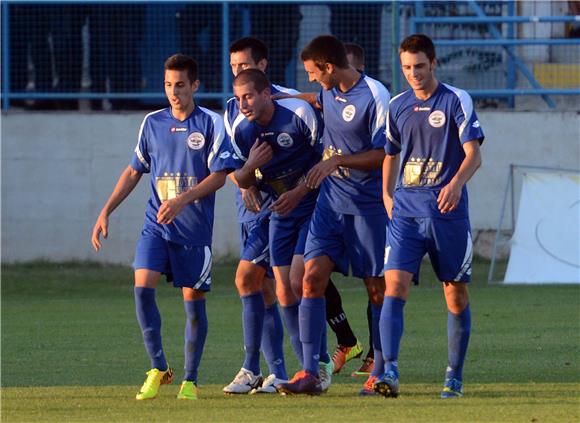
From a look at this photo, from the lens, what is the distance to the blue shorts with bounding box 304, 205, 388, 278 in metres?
8.32

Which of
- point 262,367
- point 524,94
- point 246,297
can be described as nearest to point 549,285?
point 524,94

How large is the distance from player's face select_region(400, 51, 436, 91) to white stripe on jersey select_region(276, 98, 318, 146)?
790 mm

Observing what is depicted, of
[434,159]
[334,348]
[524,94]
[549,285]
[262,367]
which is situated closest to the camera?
[434,159]

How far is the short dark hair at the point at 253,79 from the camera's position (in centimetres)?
836

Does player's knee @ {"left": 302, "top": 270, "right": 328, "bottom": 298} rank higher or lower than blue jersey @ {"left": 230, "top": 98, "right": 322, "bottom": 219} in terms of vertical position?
lower

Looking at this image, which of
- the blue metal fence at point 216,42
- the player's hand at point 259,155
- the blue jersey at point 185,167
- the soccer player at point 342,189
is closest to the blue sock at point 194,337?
the blue jersey at point 185,167

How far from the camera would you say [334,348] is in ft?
35.3

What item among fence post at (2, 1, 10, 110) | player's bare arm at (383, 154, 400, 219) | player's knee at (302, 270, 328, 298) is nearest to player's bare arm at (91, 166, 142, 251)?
player's knee at (302, 270, 328, 298)

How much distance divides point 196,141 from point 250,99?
425mm

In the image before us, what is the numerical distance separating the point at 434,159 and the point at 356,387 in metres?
1.68

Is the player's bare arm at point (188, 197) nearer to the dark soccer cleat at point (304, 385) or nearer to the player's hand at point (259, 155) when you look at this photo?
the player's hand at point (259, 155)

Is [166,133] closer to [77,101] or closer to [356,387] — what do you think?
[356,387]

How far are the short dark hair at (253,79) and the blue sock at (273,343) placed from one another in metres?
1.49

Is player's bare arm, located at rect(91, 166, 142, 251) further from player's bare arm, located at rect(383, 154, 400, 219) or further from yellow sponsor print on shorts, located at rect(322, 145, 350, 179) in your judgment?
player's bare arm, located at rect(383, 154, 400, 219)
